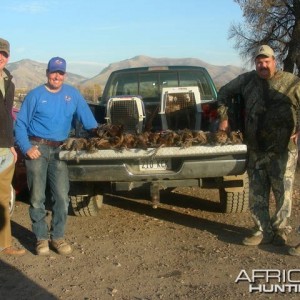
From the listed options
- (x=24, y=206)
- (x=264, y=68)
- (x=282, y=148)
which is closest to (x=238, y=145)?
(x=282, y=148)

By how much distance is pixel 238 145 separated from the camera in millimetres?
5469

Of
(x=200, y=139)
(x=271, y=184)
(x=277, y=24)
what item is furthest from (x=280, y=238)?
(x=277, y=24)

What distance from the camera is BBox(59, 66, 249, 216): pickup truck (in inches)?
218

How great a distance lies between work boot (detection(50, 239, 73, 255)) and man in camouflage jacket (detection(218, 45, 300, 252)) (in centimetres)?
181

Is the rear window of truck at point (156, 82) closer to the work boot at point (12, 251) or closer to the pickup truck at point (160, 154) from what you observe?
the pickup truck at point (160, 154)

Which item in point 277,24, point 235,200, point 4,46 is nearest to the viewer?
point 4,46

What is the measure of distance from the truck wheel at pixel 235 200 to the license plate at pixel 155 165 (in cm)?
110

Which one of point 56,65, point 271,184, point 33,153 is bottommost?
point 271,184

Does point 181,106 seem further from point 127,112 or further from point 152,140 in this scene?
point 152,140

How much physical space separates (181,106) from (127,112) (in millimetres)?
712

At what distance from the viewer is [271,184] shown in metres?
5.63

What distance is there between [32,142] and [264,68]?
7.96 ft

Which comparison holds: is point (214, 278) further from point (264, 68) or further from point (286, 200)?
point (264, 68)

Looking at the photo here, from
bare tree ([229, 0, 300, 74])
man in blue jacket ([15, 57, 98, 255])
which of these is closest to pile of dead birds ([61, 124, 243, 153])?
man in blue jacket ([15, 57, 98, 255])
